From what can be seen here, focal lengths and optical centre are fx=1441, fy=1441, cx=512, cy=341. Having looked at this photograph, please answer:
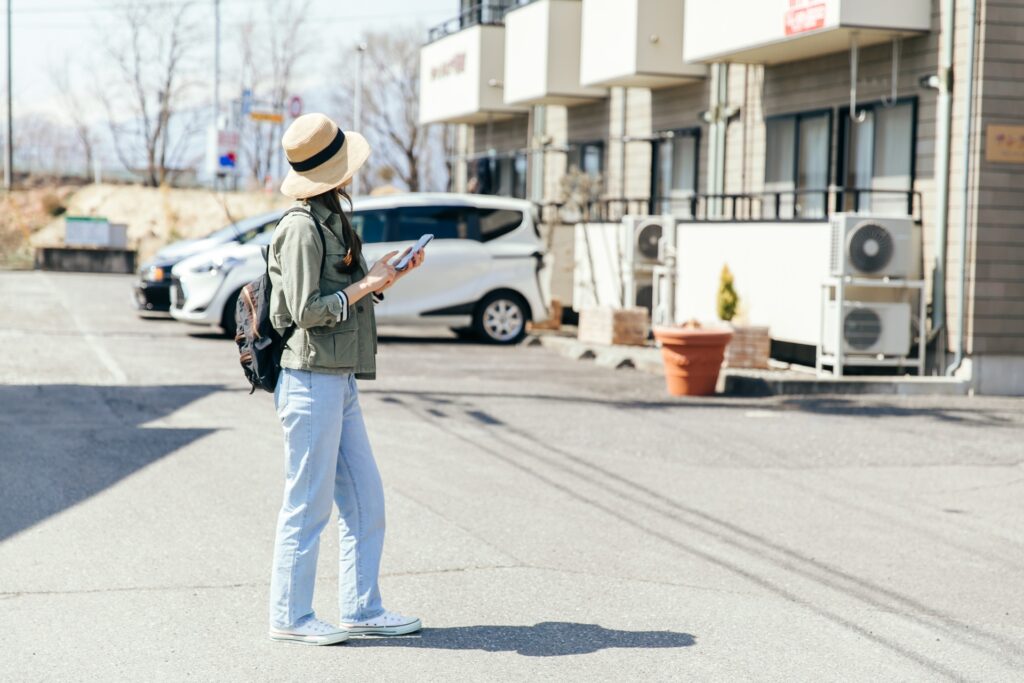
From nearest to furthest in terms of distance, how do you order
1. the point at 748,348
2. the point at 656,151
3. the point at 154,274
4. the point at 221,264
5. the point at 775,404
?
the point at 775,404, the point at 748,348, the point at 221,264, the point at 154,274, the point at 656,151

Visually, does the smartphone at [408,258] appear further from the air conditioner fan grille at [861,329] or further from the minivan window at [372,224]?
the minivan window at [372,224]

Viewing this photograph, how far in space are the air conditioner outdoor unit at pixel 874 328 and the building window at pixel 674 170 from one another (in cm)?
611

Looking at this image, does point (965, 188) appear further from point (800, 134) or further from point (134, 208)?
point (134, 208)

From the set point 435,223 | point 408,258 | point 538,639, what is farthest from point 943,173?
point 408,258

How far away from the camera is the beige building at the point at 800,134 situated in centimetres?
1422

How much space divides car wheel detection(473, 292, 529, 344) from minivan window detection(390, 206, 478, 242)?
2.94ft

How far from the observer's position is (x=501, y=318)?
1902 centimetres

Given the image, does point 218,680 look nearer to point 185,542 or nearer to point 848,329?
point 185,542

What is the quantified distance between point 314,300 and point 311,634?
48.6 inches

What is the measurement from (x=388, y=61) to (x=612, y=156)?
4625 cm

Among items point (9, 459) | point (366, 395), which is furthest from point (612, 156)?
point (9, 459)

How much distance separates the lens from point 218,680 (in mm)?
4805

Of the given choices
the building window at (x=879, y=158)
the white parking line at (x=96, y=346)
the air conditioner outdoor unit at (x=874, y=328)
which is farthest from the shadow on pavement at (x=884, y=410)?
the white parking line at (x=96, y=346)

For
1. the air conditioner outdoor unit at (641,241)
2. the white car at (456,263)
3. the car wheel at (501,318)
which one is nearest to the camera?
the white car at (456,263)
